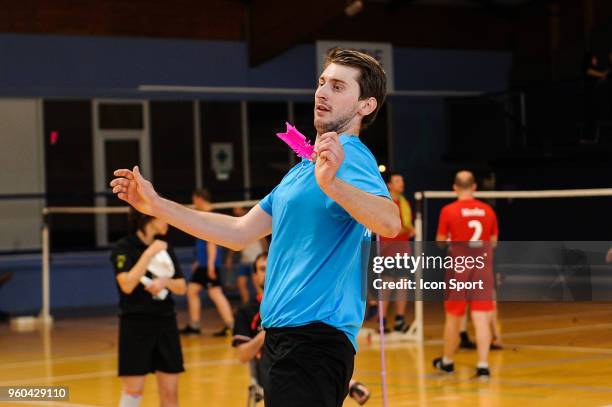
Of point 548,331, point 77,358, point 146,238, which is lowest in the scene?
point 77,358

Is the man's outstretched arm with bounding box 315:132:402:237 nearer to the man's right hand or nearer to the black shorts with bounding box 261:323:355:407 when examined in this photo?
the black shorts with bounding box 261:323:355:407

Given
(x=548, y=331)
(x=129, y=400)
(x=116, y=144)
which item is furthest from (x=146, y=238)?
(x=116, y=144)

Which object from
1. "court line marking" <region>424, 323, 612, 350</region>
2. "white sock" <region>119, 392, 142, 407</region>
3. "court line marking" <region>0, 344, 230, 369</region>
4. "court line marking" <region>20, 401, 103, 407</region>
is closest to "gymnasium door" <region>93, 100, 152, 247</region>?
"court line marking" <region>0, 344, 230, 369</region>

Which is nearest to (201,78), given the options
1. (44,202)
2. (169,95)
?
(169,95)

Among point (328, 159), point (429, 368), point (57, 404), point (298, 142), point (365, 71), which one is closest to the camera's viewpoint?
point (328, 159)

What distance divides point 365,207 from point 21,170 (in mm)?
19390

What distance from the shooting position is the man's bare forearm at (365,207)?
3.19m

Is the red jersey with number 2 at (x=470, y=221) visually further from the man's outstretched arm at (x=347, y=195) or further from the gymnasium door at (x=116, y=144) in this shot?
the gymnasium door at (x=116, y=144)

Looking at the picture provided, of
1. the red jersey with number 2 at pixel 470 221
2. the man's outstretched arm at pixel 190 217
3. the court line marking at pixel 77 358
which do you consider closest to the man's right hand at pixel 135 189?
the man's outstretched arm at pixel 190 217

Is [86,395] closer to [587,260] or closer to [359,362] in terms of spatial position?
[359,362]

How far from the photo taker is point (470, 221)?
11.5 meters

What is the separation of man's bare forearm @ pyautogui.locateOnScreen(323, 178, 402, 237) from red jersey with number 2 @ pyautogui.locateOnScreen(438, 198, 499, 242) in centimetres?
823

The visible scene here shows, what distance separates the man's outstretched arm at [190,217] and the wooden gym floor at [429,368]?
591 cm

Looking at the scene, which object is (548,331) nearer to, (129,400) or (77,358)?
(77,358)
